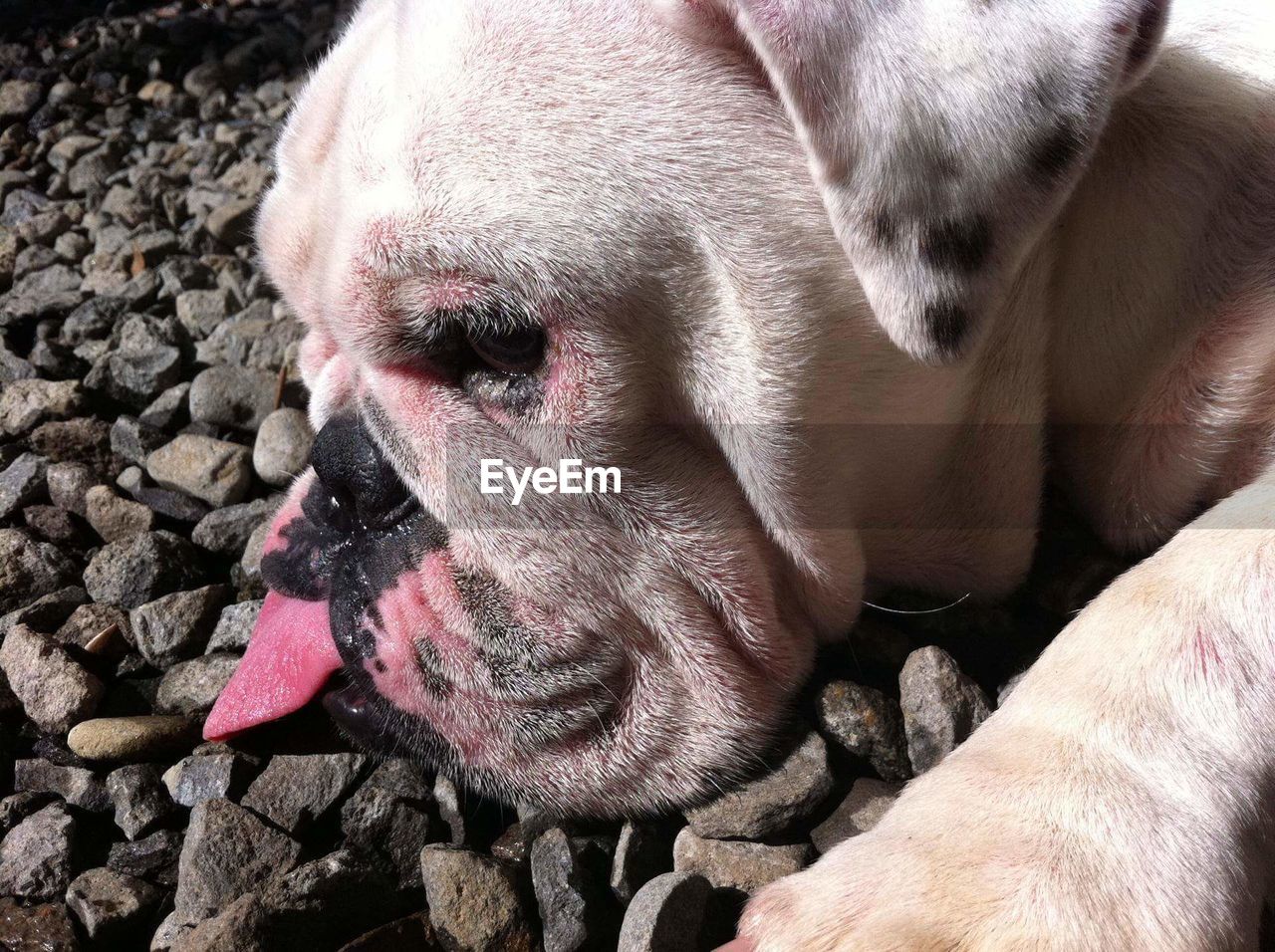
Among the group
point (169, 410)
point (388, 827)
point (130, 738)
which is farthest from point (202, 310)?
point (388, 827)

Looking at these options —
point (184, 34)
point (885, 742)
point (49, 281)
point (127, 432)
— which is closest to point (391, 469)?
point (885, 742)

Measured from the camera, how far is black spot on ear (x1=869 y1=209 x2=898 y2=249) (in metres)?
1.02

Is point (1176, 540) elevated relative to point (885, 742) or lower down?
elevated

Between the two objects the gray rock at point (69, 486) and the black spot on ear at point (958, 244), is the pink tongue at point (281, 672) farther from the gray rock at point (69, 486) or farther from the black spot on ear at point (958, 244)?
the black spot on ear at point (958, 244)

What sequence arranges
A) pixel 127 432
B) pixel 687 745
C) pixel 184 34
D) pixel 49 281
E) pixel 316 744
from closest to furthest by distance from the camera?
pixel 687 745
pixel 316 744
pixel 127 432
pixel 49 281
pixel 184 34

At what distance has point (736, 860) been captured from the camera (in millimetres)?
1229

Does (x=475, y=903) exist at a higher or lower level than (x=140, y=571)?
higher

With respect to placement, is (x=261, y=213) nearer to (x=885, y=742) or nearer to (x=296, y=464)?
(x=296, y=464)

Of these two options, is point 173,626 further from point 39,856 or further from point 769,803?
point 769,803

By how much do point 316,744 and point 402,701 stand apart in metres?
0.21

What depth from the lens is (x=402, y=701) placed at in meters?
1.32

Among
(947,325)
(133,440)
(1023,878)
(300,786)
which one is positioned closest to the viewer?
(1023,878)

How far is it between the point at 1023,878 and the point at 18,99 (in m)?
3.73

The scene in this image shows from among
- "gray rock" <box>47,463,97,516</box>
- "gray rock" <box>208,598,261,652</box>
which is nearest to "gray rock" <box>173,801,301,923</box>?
"gray rock" <box>208,598,261,652</box>
